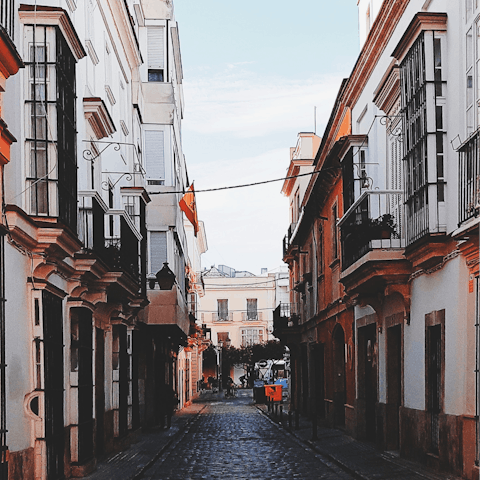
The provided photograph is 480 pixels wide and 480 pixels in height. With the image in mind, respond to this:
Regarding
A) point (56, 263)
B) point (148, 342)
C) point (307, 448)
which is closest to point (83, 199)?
point (56, 263)

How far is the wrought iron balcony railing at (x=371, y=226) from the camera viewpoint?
1466 centimetres

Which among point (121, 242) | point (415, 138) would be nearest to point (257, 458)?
point (121, 242)

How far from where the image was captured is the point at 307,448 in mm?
18922

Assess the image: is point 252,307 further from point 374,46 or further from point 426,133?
point 426,133

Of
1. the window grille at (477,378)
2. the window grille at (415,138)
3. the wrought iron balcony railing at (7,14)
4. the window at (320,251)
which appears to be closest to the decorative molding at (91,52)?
the window grille at (415,138)

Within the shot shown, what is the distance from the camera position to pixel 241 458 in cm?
1708

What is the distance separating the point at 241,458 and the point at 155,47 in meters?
14.8

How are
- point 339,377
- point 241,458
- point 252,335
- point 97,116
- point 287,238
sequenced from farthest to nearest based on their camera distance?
point 252,335 → point 287,238 → point 339,377 → point 241,458 → point 97,116

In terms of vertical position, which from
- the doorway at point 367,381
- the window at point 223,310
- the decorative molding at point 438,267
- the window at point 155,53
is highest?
the window at point 155,53

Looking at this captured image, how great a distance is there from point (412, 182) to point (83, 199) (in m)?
5.12

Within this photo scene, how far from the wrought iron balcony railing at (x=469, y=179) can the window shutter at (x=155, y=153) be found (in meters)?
16.2

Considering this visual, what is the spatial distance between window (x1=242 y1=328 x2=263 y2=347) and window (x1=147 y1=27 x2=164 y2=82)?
5489 centimetres

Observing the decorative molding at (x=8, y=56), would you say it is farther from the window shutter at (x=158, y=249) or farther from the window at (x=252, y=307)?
the window at (x=252, y=307)

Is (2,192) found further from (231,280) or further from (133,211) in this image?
(231,280)
